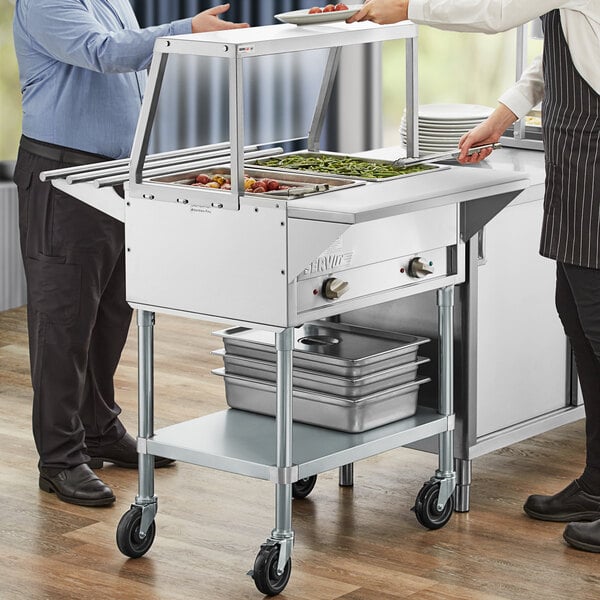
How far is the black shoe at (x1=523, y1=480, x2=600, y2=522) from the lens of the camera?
138 inches

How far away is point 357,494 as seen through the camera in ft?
12.3

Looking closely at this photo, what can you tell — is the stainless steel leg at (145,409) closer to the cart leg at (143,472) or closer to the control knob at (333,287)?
the cart leg at (143,472)

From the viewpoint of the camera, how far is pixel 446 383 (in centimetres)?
344

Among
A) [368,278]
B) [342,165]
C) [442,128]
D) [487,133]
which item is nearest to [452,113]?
[442,128]

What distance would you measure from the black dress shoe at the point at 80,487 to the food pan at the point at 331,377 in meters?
0.48

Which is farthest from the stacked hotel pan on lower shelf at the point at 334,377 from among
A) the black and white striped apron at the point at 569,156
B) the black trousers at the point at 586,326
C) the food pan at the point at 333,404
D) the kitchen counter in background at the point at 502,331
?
the black and white striped apron at the point at 569,156

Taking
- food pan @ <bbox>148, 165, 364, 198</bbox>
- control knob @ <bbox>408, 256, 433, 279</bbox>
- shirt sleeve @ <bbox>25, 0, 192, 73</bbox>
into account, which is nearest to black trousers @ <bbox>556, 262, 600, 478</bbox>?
control knob @ <bbox>408, 256, 433, 279</bbox>

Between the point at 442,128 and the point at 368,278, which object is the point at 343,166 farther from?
the point at 442,128

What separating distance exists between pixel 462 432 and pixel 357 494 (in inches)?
13.9

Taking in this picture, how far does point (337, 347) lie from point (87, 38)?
97 cm

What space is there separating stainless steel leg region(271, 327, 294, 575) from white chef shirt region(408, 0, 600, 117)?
30.7 inches

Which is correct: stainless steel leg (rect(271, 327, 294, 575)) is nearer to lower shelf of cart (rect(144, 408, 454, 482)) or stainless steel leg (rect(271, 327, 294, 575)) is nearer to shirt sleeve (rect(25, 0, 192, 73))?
lower shelf of cart (rect(144, 408, 454, 482))

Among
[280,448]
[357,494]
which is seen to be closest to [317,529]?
[357,494]

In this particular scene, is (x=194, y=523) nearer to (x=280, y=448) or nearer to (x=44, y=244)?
(x=280, y=448)
